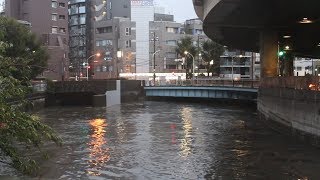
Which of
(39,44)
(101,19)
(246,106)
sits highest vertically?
(101,19)

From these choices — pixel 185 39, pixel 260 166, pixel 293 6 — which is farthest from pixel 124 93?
pixel 260 166

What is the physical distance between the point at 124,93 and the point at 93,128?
4709 cm

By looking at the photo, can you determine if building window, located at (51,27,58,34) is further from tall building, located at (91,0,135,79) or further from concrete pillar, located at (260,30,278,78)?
concrete pillar, located at (260,30,278,78)

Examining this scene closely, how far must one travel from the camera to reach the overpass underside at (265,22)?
42775mm

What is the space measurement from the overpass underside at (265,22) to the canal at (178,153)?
10392mm

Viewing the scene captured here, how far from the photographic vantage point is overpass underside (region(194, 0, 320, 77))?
4278 cm

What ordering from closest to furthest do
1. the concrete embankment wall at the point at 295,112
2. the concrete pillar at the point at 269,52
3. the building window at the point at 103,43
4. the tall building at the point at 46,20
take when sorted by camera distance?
1. the concrete embankment wall at the point at 295,112
2. the concrete pillar at the point at 269,52
3. the tall building at the point at 46,20
4. the building window at the point at 103,43

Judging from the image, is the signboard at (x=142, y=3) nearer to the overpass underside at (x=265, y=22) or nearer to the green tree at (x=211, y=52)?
the green tree at (x=211, y=52)

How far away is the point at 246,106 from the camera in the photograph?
83.3 m

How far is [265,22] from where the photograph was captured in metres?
54.4

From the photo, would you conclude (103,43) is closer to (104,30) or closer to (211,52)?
(104,30)

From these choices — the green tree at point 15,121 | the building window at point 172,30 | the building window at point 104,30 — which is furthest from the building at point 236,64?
the green tree at point 15,121

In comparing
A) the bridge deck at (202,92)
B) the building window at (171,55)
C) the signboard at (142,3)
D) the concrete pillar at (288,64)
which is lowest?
the bridge deck at (202,92)

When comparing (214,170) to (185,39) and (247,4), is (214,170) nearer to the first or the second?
(247,4)
